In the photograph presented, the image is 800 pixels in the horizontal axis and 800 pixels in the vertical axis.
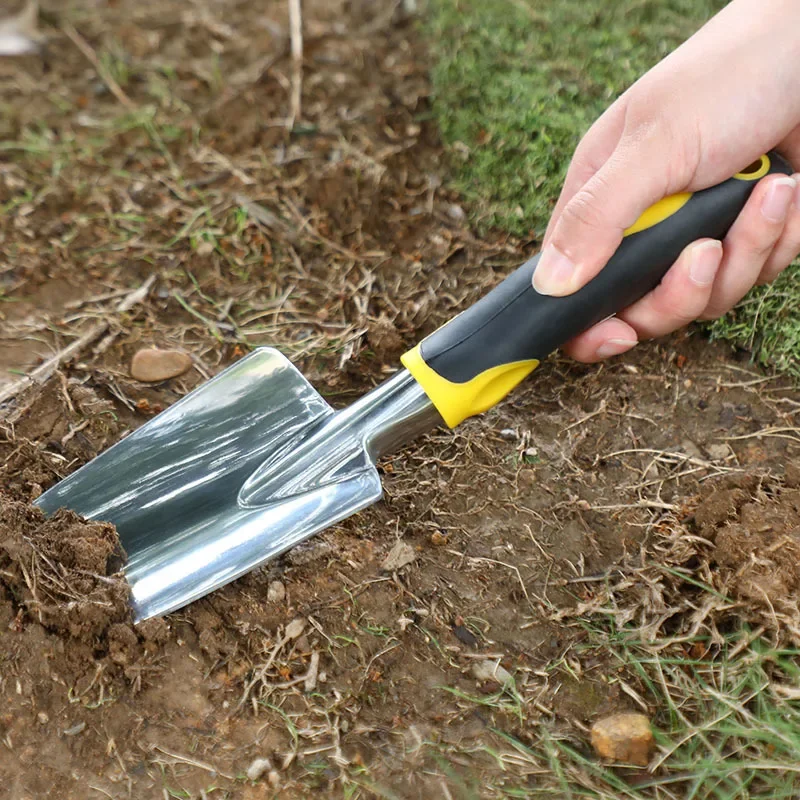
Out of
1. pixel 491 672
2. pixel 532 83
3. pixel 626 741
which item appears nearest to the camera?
pixel 626 741

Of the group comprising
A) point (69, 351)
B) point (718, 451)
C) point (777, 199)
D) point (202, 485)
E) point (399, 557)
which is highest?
point (69, 351)

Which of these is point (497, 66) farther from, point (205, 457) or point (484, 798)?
point (484, 798)

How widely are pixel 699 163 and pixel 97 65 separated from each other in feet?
6.11

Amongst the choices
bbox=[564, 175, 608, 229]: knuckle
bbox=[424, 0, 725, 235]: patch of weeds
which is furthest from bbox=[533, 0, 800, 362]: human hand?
bbox=[424, 0, 725, 235]: patch of weeds

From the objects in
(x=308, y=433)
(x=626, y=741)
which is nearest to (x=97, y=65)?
(x=308, y=433)

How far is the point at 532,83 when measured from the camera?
2.29 m

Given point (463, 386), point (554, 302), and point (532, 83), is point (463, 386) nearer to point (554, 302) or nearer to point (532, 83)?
point (554, 302)

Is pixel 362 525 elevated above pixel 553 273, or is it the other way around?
pixel 553 273

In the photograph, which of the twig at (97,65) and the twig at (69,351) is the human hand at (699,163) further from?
the twig at (97,65)

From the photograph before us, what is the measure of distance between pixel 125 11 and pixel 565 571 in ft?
7.56

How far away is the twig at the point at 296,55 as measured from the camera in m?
2.39

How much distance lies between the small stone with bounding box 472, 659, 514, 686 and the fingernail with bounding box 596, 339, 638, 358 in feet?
2.17

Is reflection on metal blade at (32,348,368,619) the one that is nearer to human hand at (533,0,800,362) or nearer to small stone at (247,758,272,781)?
small stone at (247,758,272,781)

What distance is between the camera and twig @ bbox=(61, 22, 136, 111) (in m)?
2.48
